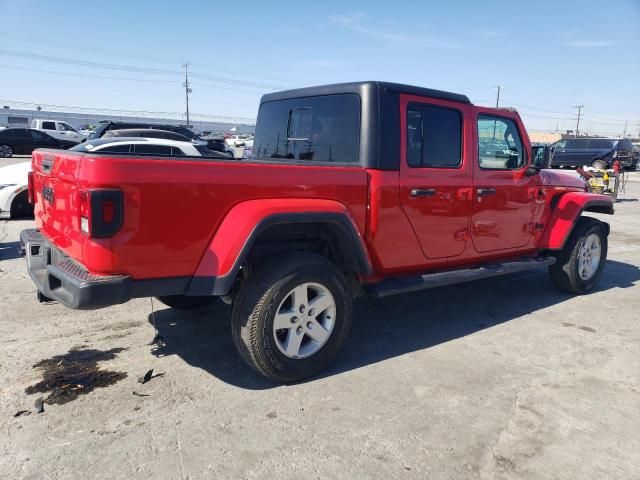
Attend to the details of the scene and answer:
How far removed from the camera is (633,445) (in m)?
2.79

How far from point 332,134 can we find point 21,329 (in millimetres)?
2966

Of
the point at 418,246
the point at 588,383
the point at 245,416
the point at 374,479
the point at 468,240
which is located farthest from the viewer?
the point at 468,240

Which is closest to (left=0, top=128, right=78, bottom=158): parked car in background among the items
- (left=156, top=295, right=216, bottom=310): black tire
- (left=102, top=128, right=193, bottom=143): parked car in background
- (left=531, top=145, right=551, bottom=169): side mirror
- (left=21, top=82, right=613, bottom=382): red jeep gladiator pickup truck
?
(left=102, top=128, right=193, bottom=143): parked car in background

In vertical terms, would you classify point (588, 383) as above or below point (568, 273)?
below

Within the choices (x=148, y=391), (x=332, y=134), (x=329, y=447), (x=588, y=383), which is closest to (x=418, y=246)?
(x=332, y=134)

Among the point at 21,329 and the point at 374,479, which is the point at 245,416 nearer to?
the point at 374,479

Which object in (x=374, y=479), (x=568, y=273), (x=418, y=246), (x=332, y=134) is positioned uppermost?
(x=332, y=134)

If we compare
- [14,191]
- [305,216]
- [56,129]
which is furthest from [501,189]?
[56,129]

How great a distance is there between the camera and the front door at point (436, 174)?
391 centimetres

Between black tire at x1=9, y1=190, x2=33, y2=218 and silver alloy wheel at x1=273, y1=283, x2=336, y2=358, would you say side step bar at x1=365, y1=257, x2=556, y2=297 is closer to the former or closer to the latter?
silver alloy wheel at x1=273, y1=283, x2=336, y2=358

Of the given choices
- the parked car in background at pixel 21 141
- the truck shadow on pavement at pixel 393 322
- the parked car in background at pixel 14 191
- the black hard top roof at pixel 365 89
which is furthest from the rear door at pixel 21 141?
the black hard top roof at pixel 365 89

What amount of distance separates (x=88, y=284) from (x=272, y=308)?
1063mm

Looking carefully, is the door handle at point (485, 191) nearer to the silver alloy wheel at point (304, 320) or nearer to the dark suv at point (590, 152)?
the silver alloy wheel at point (304, 320)

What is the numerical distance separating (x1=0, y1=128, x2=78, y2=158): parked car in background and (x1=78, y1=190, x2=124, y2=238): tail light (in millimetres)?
23657
